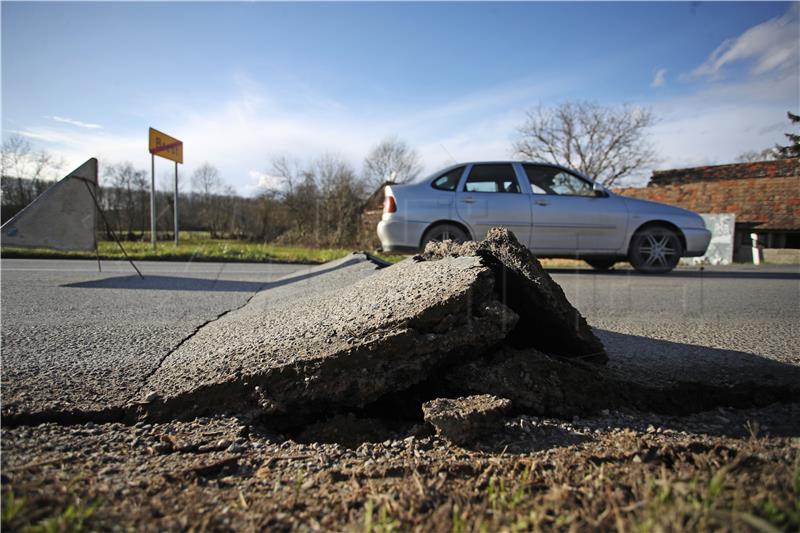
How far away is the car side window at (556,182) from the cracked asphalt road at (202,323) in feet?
6.31

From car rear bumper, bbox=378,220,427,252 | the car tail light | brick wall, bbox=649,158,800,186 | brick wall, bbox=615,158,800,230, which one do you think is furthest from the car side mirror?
brick wall, bbox=649,158,800,186

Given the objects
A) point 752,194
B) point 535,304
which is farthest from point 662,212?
point 752,194

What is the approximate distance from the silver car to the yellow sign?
827cm

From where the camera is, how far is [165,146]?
1178 cm

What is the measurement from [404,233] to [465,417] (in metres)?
5.26

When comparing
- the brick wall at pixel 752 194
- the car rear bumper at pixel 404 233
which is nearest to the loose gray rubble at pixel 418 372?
the car rear bumper at pixel 404 233

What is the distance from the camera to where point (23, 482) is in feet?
3.61

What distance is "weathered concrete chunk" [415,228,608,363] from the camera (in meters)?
1.94

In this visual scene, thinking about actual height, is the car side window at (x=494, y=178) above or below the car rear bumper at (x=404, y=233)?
above

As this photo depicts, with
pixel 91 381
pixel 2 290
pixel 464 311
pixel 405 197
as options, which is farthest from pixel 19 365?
pixel 405 197

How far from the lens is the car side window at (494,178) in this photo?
686cm

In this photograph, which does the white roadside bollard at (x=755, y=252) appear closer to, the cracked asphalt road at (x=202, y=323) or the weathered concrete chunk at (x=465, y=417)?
the cracked asphalt road at (x=202, y=323)

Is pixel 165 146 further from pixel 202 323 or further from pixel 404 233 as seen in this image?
pixel 202 323

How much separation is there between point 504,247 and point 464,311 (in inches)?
22.2
